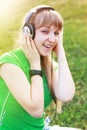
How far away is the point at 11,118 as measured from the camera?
3535 millimetres

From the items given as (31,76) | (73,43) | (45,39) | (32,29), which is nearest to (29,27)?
(32,29)

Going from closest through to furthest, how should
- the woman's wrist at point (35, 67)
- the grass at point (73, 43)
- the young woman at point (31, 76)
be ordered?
the young woman at point (31, 76) < the woman's wrist at point (35, 67) < the grass at point (73, 43)

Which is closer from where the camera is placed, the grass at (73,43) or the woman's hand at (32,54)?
the woman's hand at (32,54)

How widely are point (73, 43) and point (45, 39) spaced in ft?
15.0

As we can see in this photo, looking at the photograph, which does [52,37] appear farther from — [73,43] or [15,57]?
[73,43]

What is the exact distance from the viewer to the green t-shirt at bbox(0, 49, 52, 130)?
11.5ft

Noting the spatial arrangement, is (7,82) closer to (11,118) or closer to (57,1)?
(11,118)

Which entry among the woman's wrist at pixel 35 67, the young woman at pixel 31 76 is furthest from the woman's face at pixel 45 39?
the woman's wrist at pixel 35 67

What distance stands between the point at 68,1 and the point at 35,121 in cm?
691

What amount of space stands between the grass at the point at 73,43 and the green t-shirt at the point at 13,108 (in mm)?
725

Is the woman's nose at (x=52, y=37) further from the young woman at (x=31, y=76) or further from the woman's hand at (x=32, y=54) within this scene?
the woman's hand at (x=32, y=54)

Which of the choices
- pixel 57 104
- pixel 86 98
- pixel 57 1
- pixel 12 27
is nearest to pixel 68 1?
pixel 57 1

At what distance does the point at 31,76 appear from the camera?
3498mm

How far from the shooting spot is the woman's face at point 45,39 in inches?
140
